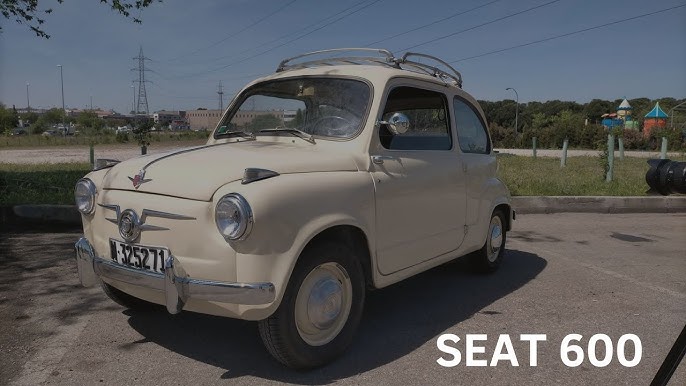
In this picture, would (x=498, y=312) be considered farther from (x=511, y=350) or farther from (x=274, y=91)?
(x=274, y=91)

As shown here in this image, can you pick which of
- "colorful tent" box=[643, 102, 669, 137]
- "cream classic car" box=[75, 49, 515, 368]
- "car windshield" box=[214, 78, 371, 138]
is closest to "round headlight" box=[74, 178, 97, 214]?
"cream classic car" box=[75, 49, 515, 368]

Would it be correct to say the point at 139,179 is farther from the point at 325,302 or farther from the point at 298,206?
the point at 325,302

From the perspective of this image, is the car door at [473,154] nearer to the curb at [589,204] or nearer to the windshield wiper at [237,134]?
the windshield wiper at [237,134]

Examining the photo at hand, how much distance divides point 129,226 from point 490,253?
3.33 meters

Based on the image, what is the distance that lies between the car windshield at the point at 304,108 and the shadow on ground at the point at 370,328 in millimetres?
1383

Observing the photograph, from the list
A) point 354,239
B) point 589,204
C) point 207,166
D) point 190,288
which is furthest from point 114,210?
point 589,204

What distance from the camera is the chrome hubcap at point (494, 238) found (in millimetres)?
4852

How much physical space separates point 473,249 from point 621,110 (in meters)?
51.2

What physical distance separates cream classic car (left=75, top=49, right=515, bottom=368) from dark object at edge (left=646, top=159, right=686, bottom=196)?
1.61m

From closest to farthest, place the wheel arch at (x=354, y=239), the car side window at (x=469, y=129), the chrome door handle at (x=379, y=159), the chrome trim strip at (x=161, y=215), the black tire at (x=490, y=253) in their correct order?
the chrome trim strip at (x=161, y=215) → the wheel arch at (x=354, y=239) → the chrome door handle at (x=379, y=159) → the car side window at (x=469, y=129) → the black tire at (x=490, y=253)

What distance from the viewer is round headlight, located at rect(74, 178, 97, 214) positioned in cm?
319

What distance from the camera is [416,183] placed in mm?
3584

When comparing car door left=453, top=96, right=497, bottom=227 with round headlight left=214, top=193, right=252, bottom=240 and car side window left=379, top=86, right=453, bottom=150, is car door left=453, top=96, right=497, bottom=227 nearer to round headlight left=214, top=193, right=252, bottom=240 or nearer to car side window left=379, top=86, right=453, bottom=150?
car side window left=379, top=86, right=453, bottom=150

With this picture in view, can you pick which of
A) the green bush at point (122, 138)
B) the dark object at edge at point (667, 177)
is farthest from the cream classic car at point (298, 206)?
the green bush at point (122, 138)
